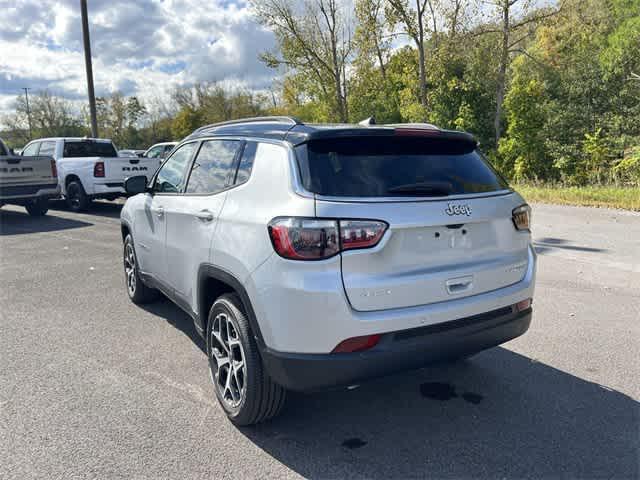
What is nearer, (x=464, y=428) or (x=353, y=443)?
(x=353, y=443)

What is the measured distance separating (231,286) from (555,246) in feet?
21.4

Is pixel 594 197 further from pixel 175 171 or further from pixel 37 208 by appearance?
pixel 37 208

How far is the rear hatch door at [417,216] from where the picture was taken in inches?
99.3

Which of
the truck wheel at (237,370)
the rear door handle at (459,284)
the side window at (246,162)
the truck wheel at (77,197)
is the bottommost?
the truck wheel at (237,370)

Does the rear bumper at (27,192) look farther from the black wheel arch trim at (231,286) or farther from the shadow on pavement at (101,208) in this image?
the black wheel arch trim at (231,286)

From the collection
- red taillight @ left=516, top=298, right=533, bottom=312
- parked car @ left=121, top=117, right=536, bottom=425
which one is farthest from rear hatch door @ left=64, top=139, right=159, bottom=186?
red taillight @ left=516, top=298, right=533, bottom=312

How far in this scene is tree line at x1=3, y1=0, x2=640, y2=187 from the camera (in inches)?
716

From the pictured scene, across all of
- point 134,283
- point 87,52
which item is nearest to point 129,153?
point 87,52

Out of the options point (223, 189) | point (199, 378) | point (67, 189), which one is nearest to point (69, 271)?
point (199, 378)

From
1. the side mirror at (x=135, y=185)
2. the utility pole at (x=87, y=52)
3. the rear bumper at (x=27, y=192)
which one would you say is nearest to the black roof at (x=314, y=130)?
the side mirror at (x=135, y=185)

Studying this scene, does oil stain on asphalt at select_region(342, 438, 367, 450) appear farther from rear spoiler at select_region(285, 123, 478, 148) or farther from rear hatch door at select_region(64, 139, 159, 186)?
rear hatch door at select_region(64, 139, 159, 186)

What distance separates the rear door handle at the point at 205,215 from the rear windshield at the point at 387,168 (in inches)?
33.7

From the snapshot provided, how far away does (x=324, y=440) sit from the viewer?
291cm

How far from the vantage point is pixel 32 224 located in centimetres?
1201
